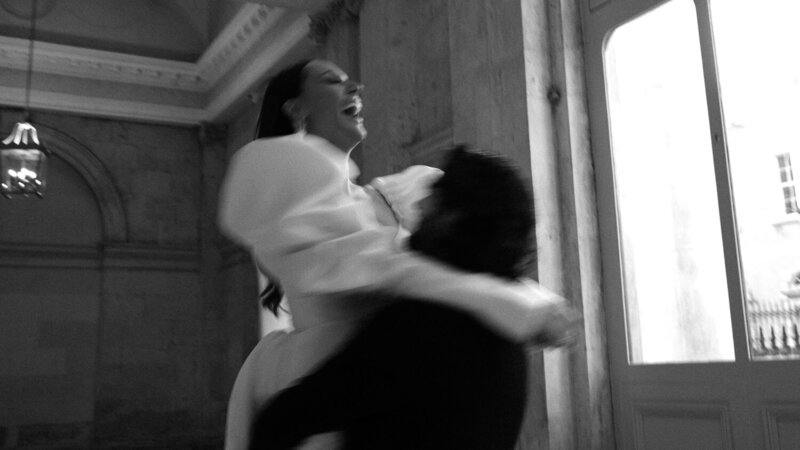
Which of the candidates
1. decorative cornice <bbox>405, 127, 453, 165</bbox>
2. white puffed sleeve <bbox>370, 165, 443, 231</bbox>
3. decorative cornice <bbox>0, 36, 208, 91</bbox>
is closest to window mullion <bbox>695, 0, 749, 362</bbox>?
decorative cornice <bbox>405, 127, 453, 165</bbox>

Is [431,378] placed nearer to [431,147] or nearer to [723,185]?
[723,185]

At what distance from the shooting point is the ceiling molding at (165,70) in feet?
38.5

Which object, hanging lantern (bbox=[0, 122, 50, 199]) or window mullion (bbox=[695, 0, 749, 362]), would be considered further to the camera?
hanging lantern (bbox=[0, 122, 50, 199])

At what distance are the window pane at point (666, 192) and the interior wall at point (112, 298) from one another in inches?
377

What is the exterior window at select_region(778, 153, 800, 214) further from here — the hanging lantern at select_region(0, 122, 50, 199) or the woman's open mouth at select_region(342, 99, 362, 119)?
the hanging lantern at select_region(0, 122, 50, 199)

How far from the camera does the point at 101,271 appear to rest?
1333 cm

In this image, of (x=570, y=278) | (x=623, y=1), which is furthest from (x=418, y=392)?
(x=623, y=1)

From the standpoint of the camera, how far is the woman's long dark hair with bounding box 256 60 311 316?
1.91m

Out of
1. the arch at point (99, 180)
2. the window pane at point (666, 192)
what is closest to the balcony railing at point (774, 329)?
the window pane at point (666, 192)

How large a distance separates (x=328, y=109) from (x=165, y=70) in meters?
12.6

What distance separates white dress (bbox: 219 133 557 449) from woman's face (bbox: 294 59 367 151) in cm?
13

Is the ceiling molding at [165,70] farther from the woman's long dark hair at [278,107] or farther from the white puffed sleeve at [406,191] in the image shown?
the white puffed sleeve at [406,191]

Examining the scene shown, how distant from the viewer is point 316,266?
143cm

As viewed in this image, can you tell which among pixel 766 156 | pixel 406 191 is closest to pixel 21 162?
pixel 766 156
